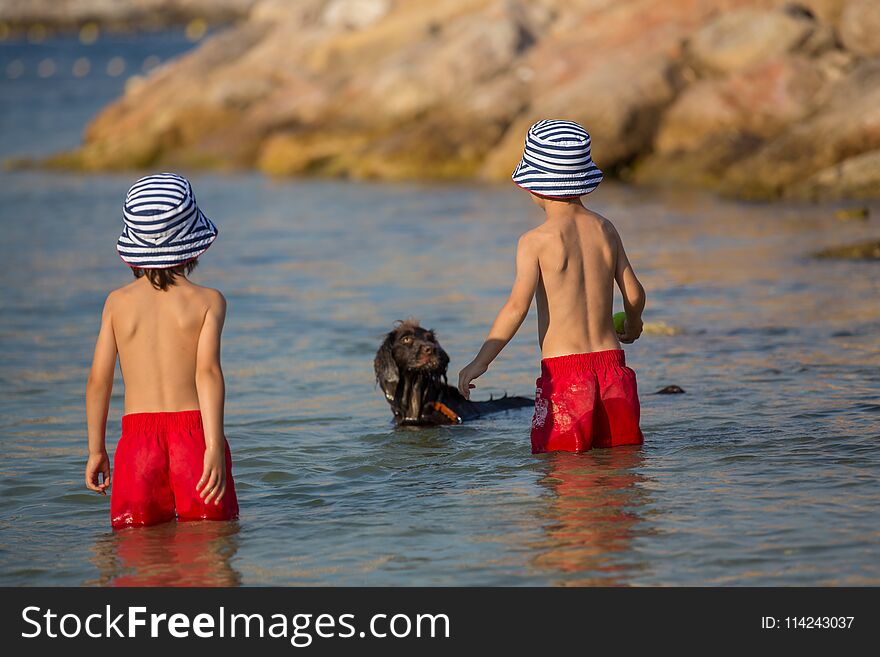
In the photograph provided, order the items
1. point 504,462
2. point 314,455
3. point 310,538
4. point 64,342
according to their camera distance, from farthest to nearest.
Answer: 1. point 64,342
2. point 314,455
3. point 504,462
4. point 310,538

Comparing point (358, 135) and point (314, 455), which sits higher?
point (358, 135)

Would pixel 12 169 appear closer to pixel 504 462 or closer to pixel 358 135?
pixel 358 135

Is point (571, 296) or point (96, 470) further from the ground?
point (571, 296)

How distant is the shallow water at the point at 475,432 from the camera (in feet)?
19.4

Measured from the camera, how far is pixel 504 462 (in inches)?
306

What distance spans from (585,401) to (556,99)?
1880 cm

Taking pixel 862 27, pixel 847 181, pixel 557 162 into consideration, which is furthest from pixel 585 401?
pixel 862 27

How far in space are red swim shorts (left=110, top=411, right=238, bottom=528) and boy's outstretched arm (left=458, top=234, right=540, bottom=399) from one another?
4.63 ft

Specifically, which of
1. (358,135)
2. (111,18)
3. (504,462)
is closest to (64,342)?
(504,462)

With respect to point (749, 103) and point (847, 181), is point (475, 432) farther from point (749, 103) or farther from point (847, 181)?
point (749, 103)

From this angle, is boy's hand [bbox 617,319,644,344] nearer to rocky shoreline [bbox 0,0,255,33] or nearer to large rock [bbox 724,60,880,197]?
large rock [bbox 724,60,880,197]

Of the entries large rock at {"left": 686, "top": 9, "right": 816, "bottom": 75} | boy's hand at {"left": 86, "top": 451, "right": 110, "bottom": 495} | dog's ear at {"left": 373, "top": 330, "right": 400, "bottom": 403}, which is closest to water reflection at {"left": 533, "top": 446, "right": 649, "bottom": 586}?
dog's ear at {"left": 373, "top": 330, "right": 400, "bottom": 403}

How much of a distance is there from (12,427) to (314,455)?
2.54 meters

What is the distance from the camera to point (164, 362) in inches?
231
